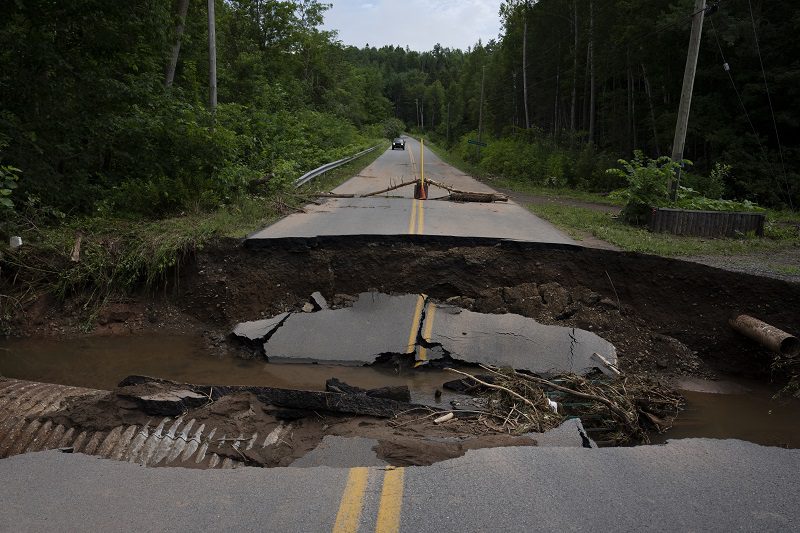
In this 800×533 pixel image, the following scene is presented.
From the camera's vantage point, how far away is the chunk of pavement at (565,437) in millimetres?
4590

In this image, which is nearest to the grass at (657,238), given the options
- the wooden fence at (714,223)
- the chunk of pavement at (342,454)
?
the wooden fence at (714,223)

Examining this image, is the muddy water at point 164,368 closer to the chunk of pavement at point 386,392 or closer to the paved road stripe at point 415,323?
the paved road stripe at point 415,323

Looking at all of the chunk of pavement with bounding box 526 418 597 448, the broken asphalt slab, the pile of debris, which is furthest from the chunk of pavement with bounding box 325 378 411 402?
the broken asphalt slab

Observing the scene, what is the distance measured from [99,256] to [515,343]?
6859 mm

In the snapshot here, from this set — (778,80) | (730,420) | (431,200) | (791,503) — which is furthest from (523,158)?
(791,503)

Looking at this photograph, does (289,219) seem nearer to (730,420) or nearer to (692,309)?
(692,309)

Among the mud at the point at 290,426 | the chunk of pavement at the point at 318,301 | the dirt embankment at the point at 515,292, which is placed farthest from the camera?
the chunk of pavement at the point at 318,301

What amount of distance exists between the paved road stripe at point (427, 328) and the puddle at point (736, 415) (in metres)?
3.07

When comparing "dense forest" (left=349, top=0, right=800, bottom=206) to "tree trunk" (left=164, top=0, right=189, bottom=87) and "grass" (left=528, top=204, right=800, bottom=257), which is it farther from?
"tree trunk" (left=164, top=0, right=189, bottom=87)

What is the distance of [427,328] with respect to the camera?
8227 millimetres

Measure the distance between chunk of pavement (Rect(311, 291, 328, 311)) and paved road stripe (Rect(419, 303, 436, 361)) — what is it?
1659 mm

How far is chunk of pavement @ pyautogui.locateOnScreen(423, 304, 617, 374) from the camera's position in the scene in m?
7.55

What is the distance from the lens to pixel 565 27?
44.1m

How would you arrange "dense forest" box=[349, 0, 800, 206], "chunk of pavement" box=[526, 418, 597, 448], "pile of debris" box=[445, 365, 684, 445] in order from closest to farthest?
1. "chunk of pavement" box=[526, 418, 597, 448]
2. "pile of debris" box=[445, 365, 684, 445]
3. "dense forest" box=[349, 0, 800, 206]
